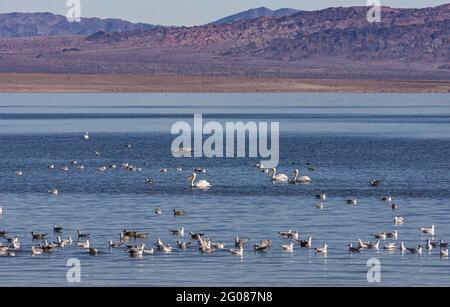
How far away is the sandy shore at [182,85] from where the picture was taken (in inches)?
7323

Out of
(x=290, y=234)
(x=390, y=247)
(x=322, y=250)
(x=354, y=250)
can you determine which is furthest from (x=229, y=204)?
(x=322, y=250)

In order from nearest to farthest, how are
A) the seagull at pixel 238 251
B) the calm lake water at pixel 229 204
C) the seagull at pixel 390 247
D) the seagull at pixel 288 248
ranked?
the calm lake water at pixel 229 204
the seagull at pixel 238 251
the seagull at pixel 288 248
the seagull at pixel 390 247

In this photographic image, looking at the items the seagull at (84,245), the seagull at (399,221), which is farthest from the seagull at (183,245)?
the seagull at (399,221)

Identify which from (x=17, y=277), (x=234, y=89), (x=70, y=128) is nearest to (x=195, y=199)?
(x=17, y=277)

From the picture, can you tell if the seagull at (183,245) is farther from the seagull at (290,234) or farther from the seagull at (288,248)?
the seagull at (290,234)

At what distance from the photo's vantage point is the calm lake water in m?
25.9

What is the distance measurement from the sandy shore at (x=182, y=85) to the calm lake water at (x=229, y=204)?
322ft

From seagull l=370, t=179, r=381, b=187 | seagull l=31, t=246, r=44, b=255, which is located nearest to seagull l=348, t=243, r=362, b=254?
seagull l=31, t=246, r=44, b=255

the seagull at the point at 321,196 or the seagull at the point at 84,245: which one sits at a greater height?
the seagull at the point at 84,245

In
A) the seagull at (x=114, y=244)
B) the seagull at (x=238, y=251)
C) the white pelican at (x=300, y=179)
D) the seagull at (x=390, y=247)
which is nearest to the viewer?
the seagull at (x=238, y=251)

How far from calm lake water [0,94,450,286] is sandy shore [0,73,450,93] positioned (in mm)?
98038

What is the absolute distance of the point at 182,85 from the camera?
19062 centimetres

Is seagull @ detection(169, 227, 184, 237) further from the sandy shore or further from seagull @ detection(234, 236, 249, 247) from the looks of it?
the sandy shore
